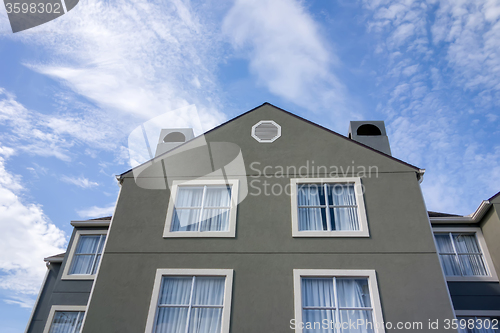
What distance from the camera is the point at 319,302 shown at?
380 inches

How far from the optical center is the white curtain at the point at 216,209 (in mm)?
11250

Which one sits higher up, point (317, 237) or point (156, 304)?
point (317, 237)

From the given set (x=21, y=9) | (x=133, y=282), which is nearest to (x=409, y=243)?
(x=133, y=282)

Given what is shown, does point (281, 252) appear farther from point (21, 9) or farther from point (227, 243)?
point (21, 9)

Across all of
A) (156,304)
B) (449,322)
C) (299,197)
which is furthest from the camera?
(299,197)

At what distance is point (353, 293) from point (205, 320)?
4102 mm

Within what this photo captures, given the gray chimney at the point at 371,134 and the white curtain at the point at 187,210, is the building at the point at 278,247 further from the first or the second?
the gray chimney at the point at 371,134

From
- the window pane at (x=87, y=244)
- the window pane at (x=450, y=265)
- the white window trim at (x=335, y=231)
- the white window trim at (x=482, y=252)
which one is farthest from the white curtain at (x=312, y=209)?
the window pane at (x=87, y=244)

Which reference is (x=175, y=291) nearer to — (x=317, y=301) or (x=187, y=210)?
(x=187, y=210)

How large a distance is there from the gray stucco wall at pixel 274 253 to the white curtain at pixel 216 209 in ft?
1.65

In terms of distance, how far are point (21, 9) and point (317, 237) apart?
13.7 meters

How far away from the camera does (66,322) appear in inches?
542

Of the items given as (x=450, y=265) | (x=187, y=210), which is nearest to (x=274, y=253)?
(x=187, y=210)

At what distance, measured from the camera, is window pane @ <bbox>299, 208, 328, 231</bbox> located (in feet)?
36.0
